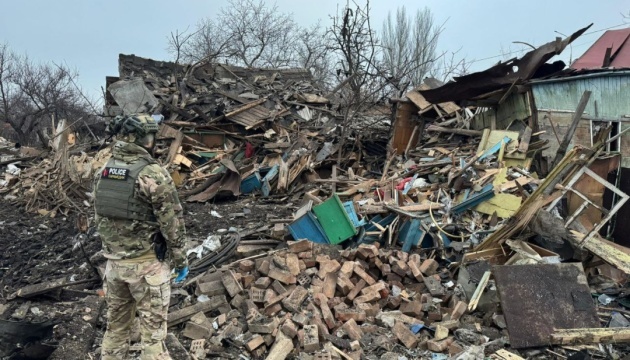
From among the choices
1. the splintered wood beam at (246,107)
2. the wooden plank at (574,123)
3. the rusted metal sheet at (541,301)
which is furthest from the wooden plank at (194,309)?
the splintered wood beam at (246,107)

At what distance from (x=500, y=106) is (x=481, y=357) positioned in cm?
759

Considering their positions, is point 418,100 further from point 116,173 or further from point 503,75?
point 116,173

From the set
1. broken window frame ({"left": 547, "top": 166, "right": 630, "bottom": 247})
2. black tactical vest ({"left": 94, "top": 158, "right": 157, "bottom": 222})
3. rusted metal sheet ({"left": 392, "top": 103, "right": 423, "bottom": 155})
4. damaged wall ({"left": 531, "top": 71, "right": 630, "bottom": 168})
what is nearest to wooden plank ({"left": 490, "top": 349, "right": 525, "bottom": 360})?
broken window frame ({"left": 547, "top": 166, "right": 630, "bottom": 247})

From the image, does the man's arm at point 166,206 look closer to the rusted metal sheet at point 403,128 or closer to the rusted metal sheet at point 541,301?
the rusted metal sheet at point 541,301

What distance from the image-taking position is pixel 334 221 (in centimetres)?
657

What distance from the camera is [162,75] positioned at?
53.7 ft

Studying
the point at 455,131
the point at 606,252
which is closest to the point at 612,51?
the point at 455,131

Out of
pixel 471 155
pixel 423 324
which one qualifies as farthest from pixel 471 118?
pixel 423 324

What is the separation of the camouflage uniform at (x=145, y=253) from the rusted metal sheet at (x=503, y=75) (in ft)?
25.8

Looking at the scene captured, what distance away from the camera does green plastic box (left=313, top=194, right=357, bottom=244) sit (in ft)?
21.5

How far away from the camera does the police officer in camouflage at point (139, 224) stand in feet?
11.0

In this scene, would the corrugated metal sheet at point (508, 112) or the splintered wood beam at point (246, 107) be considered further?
the splintered wood beam at point (246, 107)

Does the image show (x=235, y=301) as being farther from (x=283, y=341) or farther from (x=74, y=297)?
(x=74, y=297)

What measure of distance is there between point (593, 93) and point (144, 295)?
9.15 m
